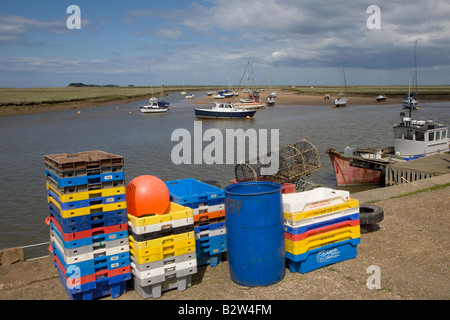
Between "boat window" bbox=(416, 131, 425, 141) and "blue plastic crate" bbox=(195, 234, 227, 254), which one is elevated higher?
"boat window" bbox=(416, 131, 425, 141)

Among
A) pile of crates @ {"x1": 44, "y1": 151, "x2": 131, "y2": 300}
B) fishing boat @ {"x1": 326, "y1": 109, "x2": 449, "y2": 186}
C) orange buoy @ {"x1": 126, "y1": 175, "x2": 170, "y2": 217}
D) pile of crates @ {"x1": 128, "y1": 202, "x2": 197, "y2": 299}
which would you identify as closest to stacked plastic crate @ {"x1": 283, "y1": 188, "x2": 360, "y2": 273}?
pile of crates @ {"x1": 128, "y1": 202, "x2": 197, "y2": 299}

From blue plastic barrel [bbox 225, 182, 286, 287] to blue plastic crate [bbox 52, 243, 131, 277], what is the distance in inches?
57.2

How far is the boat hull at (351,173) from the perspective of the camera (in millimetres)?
18263

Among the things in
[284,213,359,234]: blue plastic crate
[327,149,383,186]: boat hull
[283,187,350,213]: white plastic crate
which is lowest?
[327,149,383,186]: boat hull

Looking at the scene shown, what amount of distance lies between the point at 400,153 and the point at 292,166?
9419 mm

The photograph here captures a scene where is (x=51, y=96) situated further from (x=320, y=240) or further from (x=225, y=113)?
(x=320, y=240)

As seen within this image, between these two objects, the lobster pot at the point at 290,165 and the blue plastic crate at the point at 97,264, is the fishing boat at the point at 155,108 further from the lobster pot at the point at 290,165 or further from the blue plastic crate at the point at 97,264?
the blue plastic crate at the point at 97,264

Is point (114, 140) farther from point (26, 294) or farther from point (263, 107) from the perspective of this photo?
point (263, 107)

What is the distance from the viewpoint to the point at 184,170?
20672 mm

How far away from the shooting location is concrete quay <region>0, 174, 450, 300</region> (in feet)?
17.2

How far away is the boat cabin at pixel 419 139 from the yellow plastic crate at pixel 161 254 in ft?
49.1

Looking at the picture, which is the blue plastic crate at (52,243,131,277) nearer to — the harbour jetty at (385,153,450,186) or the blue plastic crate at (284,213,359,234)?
the blue plastic crate at (284,213,359,234)

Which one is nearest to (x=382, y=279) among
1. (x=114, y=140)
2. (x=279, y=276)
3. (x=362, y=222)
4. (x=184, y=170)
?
(x=279, y=276)

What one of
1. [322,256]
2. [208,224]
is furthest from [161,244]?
[322,256]
